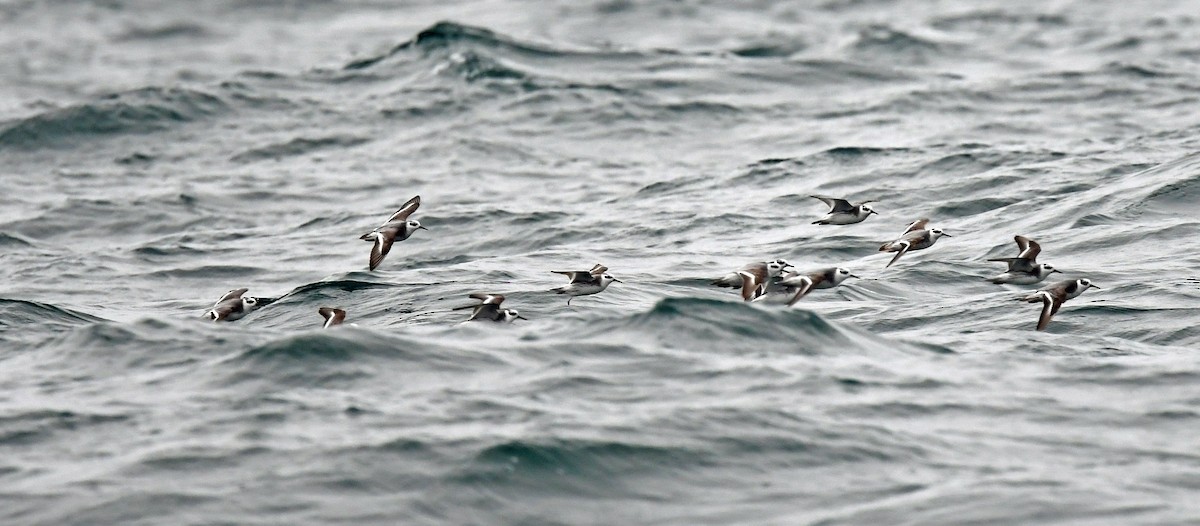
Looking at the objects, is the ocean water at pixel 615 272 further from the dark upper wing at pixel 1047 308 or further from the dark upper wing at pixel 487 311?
the dark upper wing at pixel 487 311

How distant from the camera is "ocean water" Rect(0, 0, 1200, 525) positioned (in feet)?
37.0

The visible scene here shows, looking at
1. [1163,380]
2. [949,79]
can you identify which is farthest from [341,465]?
[949,79]

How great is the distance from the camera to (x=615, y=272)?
1934cm

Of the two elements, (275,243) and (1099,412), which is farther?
(275,243)

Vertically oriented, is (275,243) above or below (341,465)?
below

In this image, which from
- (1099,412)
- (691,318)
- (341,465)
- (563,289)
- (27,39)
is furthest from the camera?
(27,39)

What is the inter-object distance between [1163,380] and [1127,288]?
3792 mm

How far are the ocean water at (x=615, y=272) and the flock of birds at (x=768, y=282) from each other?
31 centimetres

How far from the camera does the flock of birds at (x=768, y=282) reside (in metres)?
15.4

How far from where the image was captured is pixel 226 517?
10.6 meters

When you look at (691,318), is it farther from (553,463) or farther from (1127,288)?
(1127,288)

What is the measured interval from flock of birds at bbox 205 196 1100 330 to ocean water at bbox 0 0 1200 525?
0.31 m

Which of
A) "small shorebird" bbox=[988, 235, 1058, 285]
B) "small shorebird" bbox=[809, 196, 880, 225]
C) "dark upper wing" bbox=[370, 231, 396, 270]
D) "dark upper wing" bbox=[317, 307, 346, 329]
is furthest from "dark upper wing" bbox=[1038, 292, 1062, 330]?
"dark upper wing" bbox=[370, 231, 396, 270]

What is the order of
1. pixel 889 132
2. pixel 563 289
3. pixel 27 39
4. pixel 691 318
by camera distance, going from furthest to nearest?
pixel 27 39 < pixel 889 132 < pixel 563 289 < pixel 691 318
